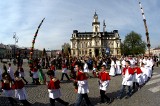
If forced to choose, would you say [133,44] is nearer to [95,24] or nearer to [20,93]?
[95,24]

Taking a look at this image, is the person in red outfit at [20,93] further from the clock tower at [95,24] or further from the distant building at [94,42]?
the clock tower at [95,24]

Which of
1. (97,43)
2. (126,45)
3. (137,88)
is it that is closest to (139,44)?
(126,45)

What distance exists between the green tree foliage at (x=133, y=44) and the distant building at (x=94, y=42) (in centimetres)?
2218

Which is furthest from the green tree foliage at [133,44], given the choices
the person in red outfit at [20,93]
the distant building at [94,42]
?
the person in red outfit at [20,93]

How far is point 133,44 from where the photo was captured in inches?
4619

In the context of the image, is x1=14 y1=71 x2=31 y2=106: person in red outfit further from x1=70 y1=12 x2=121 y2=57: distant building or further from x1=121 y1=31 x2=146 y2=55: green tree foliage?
x1=70 y1=12 x2=121 y2=57: distant building

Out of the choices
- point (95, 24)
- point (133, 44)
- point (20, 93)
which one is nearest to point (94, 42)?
point (95, 24)

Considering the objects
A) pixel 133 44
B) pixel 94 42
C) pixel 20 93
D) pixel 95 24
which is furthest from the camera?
pixel 94 42

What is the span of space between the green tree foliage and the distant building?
22183mm

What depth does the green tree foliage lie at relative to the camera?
116m

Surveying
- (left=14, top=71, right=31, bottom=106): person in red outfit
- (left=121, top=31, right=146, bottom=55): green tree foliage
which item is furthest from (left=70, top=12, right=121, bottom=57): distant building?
(left=14, top=71, right=31, bottom=106): person in red outfit

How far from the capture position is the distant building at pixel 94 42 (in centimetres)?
14012

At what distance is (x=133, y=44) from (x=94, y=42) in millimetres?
28445

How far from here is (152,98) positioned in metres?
12.8
